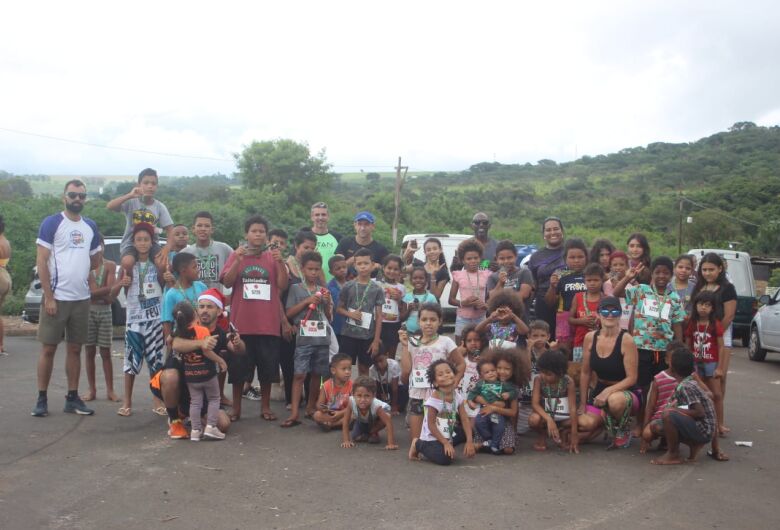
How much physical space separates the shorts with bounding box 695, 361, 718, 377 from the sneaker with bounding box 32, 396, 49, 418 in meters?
6.53

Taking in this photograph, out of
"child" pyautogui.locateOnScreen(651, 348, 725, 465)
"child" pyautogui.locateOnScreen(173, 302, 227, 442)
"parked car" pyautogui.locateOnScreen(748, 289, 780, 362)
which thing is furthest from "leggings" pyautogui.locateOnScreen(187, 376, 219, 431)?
"parked car" pyautogui.locateOnScreen(748, 289, 780, 362)

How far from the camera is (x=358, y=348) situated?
8.59 m

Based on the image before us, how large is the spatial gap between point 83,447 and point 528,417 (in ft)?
13.3

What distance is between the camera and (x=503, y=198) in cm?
6494

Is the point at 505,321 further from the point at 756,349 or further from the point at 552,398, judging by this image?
the point at 756,349

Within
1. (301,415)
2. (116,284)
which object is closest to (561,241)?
(301,415)

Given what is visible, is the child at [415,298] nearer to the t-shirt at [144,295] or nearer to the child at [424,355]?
the child at [424,355]

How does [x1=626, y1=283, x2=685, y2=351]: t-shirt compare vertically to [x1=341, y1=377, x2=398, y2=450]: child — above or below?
above

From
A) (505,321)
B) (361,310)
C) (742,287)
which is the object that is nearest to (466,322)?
(505,321)

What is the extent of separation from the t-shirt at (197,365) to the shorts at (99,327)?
1.93m

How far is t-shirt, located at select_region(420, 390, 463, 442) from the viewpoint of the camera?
6.88 m

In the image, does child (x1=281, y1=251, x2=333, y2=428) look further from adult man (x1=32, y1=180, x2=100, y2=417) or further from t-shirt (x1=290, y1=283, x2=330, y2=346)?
adult man (x1=32, y1=180, x2=100, y2=417)

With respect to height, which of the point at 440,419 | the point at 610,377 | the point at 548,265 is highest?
the point at 548,265

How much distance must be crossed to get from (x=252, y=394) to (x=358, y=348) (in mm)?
1726
